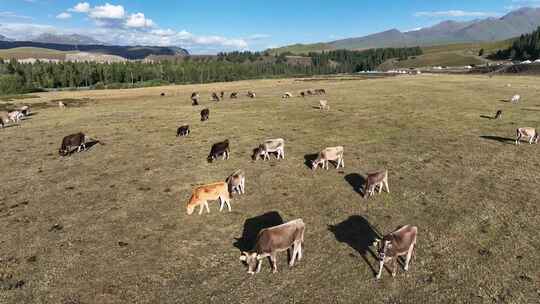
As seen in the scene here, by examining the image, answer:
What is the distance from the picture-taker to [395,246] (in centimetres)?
1373

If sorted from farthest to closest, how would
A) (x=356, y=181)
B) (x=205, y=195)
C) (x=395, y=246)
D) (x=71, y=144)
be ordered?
(x=71, y=144) → (x=356, y=181) → (x=205, y=195) → (x=395, y=246)

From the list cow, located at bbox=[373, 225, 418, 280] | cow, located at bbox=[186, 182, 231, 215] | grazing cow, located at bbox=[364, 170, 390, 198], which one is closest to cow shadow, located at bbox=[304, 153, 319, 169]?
grazing cow, located at bbox=[364, 170, 390, 198]

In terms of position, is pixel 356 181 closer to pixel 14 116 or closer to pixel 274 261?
pixel 274 261

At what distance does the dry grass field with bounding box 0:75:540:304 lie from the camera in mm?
13469

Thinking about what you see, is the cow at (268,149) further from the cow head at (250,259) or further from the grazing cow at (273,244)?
the cow head at (250,259)

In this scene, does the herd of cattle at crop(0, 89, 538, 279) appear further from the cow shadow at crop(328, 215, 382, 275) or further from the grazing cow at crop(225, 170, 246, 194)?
the cow shadow at crop(328, 215, 382, 275)

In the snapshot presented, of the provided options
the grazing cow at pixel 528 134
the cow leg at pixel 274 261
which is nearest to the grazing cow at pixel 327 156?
the cow leg at pixel 274 261

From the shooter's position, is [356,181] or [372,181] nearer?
[372,181]

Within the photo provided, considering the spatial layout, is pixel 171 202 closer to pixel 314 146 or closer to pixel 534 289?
pixel 314 146

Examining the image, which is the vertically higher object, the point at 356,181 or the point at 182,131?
the point at 182,131

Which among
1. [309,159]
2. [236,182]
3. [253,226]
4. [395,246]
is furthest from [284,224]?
[309,159]

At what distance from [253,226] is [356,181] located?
27.9ft

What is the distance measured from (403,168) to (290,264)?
539 inches

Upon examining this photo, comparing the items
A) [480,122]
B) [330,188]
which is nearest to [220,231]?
[330,188]
